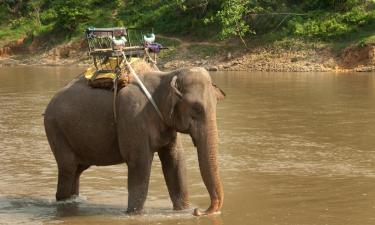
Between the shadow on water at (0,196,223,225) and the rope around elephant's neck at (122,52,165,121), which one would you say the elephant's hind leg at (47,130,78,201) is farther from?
the rope around elephant's neck at (122,52,165,121)

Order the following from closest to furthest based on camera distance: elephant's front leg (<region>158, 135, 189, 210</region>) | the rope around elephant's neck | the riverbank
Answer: the rope around elephant's neck, elephant's front leg (<region>158, 135, 189, 210</region>), the riverbank

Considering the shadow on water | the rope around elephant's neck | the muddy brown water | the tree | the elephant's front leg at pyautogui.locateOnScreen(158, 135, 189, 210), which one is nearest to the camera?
the rope around elephant's neck

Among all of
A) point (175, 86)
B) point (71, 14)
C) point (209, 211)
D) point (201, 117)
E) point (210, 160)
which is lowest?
point (209, 211)

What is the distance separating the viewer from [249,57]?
34906mm

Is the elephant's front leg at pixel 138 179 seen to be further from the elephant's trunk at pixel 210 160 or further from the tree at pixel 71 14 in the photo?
the tree at pixel 71 14

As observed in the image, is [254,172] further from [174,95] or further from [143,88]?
[174,95]

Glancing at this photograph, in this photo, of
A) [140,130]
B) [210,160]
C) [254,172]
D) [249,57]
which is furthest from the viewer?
[249,57]

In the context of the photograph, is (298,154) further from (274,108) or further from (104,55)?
(274,108)

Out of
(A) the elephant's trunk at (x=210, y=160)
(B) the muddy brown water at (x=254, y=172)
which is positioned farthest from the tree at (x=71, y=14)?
(A) the elephant's trunk at (x=210, y=160)

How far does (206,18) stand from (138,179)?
1312 inches

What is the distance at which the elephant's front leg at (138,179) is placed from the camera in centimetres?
767

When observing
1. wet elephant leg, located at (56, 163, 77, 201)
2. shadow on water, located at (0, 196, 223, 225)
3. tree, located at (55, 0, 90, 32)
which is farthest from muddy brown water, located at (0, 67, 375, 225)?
tree, located at (55, 0, 90, 32)

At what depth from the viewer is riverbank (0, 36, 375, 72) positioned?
101 feet

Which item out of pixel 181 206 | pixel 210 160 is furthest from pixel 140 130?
pixel 181 206
